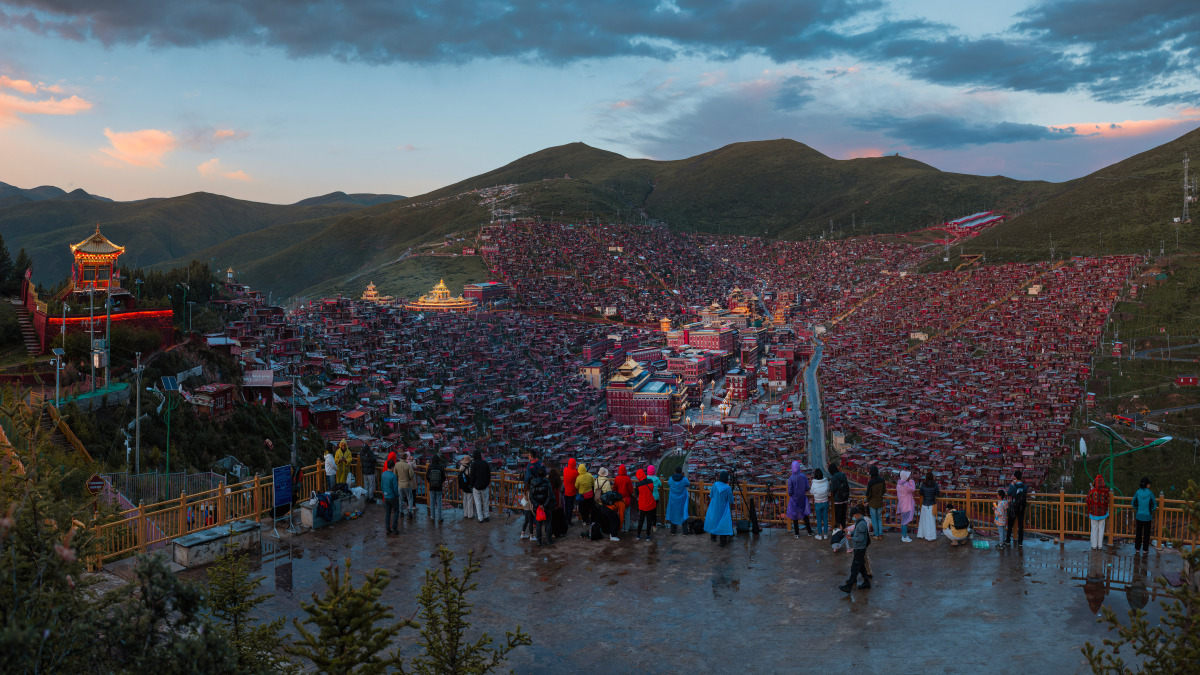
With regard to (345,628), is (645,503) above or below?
below

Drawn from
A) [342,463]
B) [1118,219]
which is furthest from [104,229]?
[342,463]

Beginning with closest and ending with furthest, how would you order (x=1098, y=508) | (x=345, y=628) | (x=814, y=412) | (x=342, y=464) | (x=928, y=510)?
(x=345, y=628)
(x=1098, y=508)
(x=928, y=510)
(x=342, y=464)
(x=814, y=412)

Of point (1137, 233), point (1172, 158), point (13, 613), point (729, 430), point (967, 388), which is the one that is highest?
point (1172, 158)

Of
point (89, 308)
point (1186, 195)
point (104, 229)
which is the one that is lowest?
point (89, 308)

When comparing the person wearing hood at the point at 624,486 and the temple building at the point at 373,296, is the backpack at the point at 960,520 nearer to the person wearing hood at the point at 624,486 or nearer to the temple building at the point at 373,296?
the person wearing hood at the point at 624,486

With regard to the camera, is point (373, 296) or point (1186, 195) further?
point (373, 296)

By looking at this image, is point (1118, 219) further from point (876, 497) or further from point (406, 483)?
point (406, 483)

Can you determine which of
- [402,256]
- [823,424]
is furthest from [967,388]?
[402,256]

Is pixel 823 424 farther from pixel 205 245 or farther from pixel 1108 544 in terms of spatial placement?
pixel 205 245
